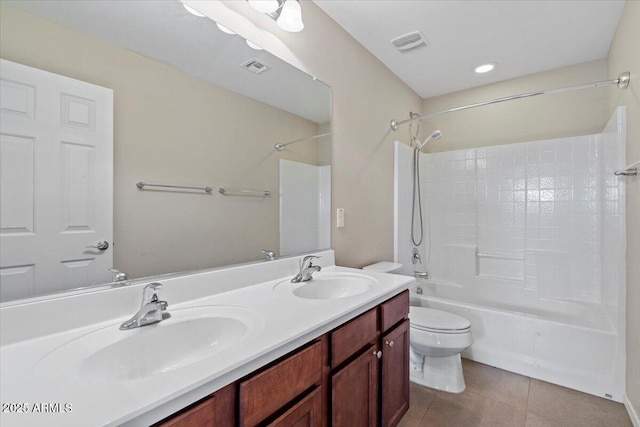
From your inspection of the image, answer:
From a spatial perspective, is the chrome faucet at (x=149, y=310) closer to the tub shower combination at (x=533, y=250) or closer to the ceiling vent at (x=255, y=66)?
the ceiling vent at (x=255, y=66)

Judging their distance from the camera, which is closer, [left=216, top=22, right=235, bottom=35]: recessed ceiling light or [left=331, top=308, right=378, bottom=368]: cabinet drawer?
[left=331, top=308, right=378, bottom=368]: cabinet drawer

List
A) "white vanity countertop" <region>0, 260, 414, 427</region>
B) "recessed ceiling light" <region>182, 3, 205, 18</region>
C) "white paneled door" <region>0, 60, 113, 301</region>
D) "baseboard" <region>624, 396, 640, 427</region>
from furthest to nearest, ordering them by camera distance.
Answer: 1. "baseboard" <region>624, 396, 640, 427</region>
2. "recessed ceiling light" <region>182, 3, 205, 18</region>
3. "white paneled door" <region>0, 60, 113, 301</region>
4. "white vanity countertop" <region>0, 260, 414, 427</region>

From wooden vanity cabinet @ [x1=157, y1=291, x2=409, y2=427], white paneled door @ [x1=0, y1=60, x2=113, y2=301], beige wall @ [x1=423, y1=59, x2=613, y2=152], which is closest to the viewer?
wooden vanity cabinet @ [x1=157, y1=291, x2=409, y2=427]

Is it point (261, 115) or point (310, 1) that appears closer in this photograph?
point (261, 115)

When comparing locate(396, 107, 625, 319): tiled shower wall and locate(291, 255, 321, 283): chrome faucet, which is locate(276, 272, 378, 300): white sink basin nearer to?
locate(291, 255, 321, 283): chrome faucet

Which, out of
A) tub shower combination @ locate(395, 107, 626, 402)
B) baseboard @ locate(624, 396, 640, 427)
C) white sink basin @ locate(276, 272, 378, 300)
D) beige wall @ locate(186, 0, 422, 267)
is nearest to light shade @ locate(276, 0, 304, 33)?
beige wall @ locate(186, 0, 422, 267)

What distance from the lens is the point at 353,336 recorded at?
1100 mm

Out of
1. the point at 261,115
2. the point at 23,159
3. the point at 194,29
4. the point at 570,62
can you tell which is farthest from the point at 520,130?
the point at 23,159

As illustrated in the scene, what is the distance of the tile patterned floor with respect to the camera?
1.64 m

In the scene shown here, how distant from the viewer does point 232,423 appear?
0.68 m

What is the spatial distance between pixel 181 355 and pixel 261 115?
111 cm

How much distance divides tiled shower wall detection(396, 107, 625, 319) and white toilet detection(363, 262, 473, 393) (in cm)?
75

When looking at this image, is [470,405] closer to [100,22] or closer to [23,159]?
[23,159]

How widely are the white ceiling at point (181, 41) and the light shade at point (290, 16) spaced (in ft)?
0.52
